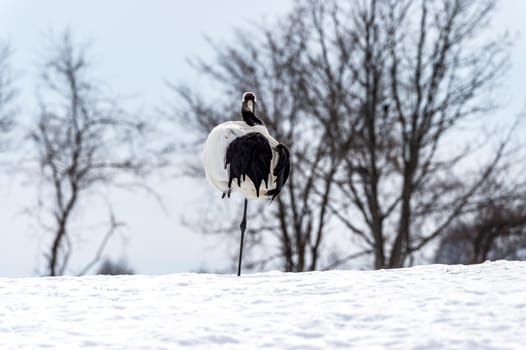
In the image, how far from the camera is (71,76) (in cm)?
1938

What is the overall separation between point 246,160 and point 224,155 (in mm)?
351

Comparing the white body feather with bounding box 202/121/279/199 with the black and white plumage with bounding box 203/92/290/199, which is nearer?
the black and white plumage with bounding box 203/92/290/199

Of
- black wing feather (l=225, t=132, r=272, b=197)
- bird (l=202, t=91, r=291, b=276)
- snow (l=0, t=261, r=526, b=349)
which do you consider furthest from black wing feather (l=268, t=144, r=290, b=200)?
snow (l=0, t=261, r=526, b=349)

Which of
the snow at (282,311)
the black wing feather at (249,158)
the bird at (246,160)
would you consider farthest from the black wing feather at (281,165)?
the snow at (282,311)

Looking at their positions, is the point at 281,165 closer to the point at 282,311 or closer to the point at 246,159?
the point at 246,159

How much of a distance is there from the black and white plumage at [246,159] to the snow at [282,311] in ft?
4.09

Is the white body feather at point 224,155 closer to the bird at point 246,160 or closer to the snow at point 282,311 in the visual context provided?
the bird at point 246,160

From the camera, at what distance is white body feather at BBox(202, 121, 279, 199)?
10148 mm

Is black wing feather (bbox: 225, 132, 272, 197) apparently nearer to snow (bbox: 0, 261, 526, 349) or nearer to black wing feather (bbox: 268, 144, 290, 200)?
black wing feather (bbox: 268, 144, 290, 200)

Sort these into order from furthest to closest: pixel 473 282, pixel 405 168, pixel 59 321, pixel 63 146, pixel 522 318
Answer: pixel 63 146 → pixel 405 168 → pixel 473 282 → pixel 59 321 → pixel 522 318

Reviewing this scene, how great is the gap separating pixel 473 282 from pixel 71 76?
13431 mm

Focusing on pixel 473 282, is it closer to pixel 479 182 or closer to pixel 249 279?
pixel 249 279

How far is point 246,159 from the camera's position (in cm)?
993

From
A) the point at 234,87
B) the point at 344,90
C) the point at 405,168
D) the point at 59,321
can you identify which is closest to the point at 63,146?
the point at 234,87
